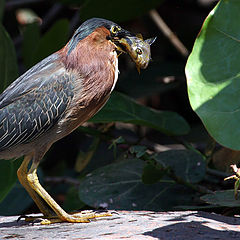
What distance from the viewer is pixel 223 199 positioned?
2.79 m

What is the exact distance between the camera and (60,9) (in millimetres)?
5375

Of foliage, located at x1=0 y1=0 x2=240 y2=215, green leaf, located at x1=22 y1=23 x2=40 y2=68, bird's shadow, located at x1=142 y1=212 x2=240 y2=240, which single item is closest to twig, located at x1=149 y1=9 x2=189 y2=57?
foliage, located at x1=0 y1=0 x2=240 y2=215

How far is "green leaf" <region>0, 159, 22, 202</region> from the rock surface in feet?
1.11

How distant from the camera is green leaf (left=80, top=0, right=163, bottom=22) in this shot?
12.4ft

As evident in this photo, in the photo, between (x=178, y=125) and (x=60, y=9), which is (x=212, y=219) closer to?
(x=178, y=125)

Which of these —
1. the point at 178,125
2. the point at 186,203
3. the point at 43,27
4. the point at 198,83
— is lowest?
the point at 186,203

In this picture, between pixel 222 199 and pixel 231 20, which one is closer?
pixel 231 20

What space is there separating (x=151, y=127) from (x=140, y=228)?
1.19 meters

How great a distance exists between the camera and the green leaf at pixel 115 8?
379 centimetres

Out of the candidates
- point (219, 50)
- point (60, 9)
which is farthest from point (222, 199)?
point (60, 9)

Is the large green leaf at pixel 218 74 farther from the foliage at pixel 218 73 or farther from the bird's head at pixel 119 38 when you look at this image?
the bird's head at pixel 119 38

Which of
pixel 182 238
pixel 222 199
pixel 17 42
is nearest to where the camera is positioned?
pixel 182 238

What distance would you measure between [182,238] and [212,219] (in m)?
0.41

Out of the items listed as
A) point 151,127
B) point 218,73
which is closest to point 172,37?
point 151,127
